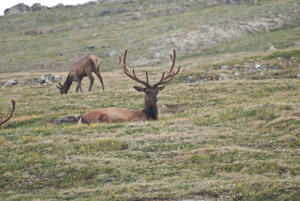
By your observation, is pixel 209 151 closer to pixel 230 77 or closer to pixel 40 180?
pixel 40 180

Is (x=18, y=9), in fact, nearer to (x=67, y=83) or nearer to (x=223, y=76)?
(x=67, y=83)

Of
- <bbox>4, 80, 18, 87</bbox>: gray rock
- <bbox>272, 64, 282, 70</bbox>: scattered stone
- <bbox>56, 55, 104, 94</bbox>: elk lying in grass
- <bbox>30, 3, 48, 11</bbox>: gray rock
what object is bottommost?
<bbox>4, 80, 18, 87</bbox>: gray rock

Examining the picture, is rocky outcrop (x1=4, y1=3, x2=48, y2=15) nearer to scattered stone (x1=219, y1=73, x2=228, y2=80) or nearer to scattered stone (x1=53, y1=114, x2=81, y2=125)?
scattered stone (x1=219, y1=73, x2=228, y2=80)

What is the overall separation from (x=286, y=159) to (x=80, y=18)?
75.0 metres

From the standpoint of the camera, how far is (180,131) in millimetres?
15422

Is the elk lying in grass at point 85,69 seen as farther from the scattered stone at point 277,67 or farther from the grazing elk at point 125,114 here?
the scattered stone at point 277,67

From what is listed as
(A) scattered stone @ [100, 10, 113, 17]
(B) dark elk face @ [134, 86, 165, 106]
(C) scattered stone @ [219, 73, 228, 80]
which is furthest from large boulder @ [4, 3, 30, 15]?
(B) dark elk face @ [134, 86, 165, 106]

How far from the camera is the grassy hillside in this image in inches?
425

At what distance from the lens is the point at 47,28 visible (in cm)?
A: 7600

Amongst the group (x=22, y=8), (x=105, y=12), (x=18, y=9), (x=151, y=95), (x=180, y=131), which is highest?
→ (x=22, y=8)

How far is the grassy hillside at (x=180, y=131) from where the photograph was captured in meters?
10.8

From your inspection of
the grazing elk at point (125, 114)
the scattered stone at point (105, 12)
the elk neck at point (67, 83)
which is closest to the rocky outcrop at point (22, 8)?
the scattered stone at point (105, 12)

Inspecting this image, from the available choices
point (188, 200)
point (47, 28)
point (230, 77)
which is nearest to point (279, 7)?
point (230, 77)

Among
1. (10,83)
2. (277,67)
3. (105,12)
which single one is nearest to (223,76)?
(277,67)
